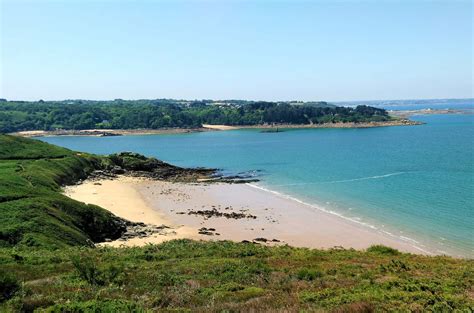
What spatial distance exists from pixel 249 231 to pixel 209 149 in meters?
90.5

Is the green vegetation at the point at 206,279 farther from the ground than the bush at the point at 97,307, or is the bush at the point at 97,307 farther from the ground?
the bush at the point at 97,307

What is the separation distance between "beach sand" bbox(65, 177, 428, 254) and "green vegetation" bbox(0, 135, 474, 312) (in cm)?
1001

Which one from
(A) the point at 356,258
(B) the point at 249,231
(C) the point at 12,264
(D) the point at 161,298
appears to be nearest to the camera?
(D) the point at 161,298

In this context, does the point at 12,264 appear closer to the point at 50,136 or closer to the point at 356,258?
the point at 356,258

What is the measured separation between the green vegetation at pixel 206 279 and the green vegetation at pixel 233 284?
1.3 inches

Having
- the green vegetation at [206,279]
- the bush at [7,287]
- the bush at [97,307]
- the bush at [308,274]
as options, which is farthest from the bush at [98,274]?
the bush at [308,274]

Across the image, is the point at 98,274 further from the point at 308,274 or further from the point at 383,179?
the point at 383,179

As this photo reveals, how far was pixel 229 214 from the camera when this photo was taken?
48.8m

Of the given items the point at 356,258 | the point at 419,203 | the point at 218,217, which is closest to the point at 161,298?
the point at 356,258

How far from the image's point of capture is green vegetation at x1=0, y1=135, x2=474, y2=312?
11.1 meters

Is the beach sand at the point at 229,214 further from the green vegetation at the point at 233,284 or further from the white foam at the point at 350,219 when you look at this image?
the green vegetation at the point at 233,284

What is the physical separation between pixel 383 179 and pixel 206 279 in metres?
Result: 57.3

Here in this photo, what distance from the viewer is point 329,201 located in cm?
5412

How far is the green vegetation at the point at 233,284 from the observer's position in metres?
10.9
